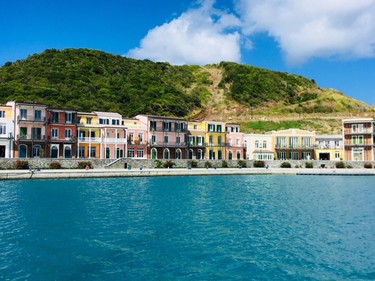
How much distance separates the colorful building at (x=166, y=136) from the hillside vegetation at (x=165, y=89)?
27624 mm

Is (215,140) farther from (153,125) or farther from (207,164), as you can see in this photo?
(153,125)

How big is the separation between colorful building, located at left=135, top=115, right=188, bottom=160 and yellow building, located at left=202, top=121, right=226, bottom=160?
518 centimetres

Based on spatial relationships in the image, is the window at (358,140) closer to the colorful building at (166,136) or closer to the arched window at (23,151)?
the colorful building at (166,136)

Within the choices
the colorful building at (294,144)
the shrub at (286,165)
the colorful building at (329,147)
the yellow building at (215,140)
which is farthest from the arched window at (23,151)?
the colorful building at (329,147)

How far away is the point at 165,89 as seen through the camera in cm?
12481

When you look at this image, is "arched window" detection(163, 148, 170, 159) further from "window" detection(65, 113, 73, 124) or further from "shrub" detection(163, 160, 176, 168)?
"window" detection(65, 113, 73, 124)

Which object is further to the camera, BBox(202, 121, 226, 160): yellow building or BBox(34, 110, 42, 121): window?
BBox(202, 121, 226, 160): yellow building

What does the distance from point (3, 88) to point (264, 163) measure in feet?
212

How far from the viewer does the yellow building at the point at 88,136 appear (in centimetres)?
6365

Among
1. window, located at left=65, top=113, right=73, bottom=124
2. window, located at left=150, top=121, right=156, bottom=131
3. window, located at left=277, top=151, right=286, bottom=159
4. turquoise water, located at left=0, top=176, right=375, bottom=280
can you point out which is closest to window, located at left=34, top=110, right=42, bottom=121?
window, located at left=65, top=113, right=73, bottom=124

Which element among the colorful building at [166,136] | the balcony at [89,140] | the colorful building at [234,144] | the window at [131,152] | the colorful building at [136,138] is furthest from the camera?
the colorful building at [234,144]

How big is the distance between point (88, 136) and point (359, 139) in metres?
54.4

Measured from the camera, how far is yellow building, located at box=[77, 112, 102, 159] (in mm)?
63647

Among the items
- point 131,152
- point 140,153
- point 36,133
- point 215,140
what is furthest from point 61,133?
point 215,140
